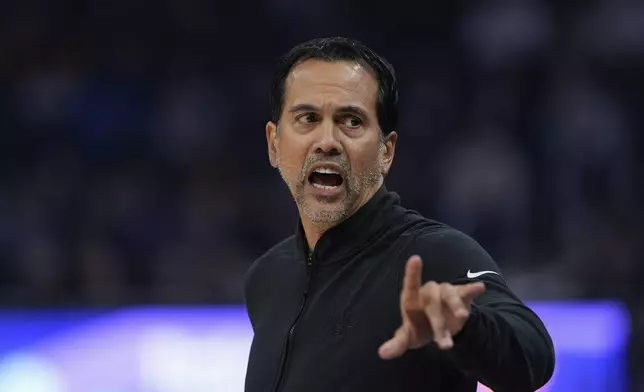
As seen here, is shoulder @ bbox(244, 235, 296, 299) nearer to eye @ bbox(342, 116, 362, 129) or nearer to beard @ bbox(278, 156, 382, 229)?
beard @ bbox(278, 156, 382, 229)

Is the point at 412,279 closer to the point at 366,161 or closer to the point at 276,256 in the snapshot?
the point at 366,161

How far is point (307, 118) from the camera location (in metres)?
2.96

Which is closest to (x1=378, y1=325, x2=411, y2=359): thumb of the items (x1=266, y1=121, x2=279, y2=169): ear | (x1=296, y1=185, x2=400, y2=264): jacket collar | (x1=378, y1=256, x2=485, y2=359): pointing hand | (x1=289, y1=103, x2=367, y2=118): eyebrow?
(x1=378, y1=256, x2=485, y2=359): pointing hand

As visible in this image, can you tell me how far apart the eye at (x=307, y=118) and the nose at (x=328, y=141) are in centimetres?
5

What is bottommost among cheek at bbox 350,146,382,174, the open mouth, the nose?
the open mouth

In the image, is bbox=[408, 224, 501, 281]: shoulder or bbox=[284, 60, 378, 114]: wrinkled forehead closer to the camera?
bbox=[408, 224, 501, 281]: shoulder

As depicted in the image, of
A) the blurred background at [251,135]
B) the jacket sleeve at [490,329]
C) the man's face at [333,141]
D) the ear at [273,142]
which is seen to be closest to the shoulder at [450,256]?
the jacket sleeve at [490,329]

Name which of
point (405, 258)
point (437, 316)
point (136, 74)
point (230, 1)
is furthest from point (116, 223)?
point (437, 316)

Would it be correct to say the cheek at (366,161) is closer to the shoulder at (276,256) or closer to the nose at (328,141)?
the nose at (328,141)

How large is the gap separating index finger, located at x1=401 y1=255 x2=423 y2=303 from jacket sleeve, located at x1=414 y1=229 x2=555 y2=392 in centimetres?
14

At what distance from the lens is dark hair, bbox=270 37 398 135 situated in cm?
296

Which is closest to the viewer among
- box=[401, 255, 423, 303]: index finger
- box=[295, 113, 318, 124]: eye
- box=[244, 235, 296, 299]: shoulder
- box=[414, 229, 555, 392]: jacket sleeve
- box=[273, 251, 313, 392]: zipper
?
box=[401, 255, 423, 303]: index finger

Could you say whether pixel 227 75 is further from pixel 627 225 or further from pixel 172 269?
pixel 627 225

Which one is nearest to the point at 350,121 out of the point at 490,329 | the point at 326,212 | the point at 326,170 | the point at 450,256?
the point at 326,170
